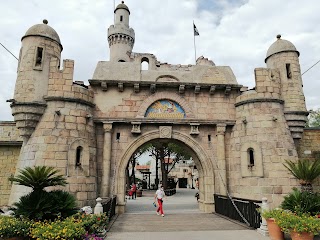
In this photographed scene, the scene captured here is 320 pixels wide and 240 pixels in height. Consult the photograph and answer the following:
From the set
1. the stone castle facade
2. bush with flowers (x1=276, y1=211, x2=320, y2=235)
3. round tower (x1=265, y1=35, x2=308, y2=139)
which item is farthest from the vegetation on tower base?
round tower (x1=265, y1=35, x2=308, y2=139)

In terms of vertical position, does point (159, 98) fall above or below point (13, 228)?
above

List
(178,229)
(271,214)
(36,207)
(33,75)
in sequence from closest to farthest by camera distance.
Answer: (36,207) → (271,214) → (178,229) → (33,75)

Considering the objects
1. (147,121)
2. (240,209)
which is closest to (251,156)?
(240,209)

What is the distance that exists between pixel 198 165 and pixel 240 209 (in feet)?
13.8

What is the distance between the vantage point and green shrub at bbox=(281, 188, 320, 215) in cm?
773

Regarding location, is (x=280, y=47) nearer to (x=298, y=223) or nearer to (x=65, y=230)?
(x=298, y=223)

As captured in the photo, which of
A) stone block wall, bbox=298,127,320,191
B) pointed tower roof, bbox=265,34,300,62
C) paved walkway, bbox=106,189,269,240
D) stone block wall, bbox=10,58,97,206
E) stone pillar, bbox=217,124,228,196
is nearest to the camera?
paved walkway, bbox=106,189,269,240

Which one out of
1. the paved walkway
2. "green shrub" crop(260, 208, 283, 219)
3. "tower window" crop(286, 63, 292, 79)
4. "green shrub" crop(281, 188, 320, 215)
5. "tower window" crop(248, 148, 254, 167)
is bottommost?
the paved walkway

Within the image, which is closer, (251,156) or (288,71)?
(251,156)

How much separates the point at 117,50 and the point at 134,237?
1356 inches

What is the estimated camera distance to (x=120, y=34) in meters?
38.0

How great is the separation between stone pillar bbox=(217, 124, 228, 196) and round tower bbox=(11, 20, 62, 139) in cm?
951

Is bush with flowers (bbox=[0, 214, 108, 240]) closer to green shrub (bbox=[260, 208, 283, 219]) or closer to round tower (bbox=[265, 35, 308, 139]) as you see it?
green shrub (bbox=[260, 208, 283, 219])

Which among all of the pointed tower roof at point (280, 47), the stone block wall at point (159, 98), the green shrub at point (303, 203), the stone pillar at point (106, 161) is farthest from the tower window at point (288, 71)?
the stone pillar at point (106, 161)
